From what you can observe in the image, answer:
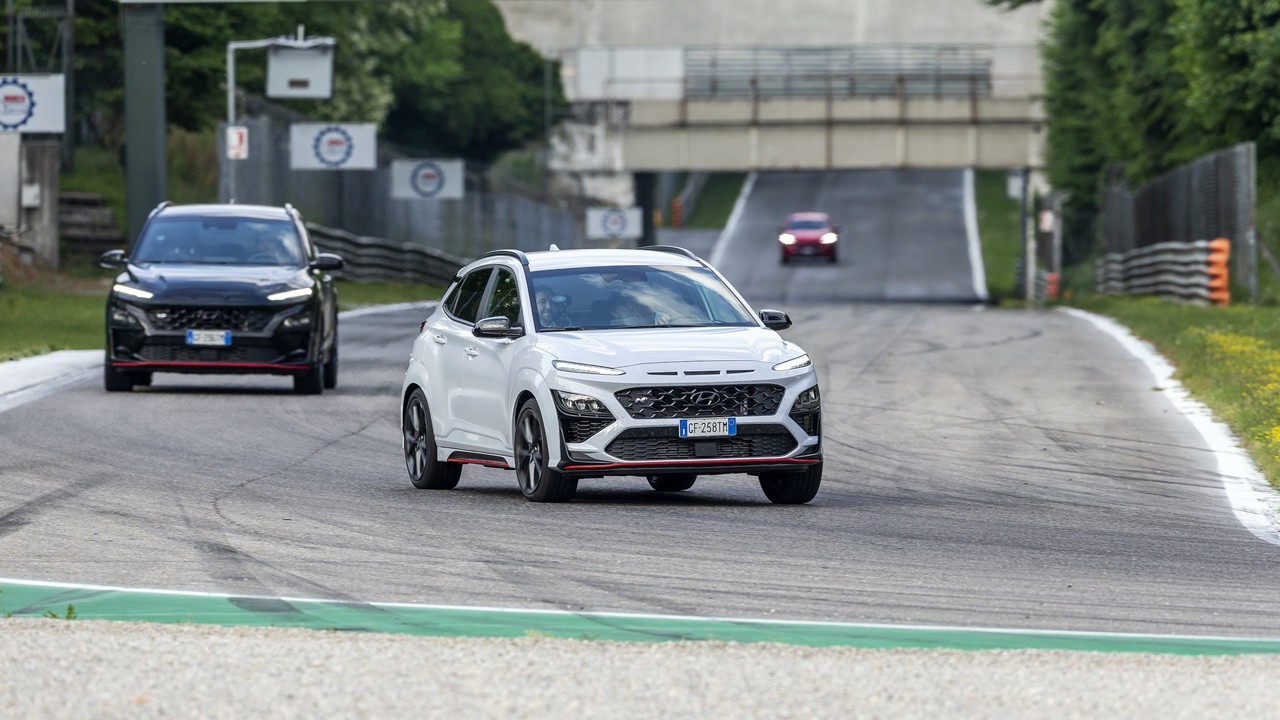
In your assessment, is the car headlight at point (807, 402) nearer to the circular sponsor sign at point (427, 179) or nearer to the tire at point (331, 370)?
the tire at point (331, 370)

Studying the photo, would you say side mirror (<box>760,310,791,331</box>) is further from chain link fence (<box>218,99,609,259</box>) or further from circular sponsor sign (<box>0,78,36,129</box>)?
chain link fence (<box>218,99,609,259</box>)

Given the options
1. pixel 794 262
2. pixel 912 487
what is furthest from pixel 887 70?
pixel 912 487

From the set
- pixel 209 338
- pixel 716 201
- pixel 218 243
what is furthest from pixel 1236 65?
pixel 716 201

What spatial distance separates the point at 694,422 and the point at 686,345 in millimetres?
547

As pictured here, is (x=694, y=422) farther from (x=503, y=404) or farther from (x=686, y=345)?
(x=503, y=404)

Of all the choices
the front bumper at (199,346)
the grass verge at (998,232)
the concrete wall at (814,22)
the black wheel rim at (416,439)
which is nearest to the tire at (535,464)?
the black wheel rim at (416,439)

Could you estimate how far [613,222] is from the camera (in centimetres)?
7856

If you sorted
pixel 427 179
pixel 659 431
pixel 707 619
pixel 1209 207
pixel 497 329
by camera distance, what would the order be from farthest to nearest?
pixel 427 179
pixel 1209 207
pixel 497 329
pixel 659 431
pixel 707 619

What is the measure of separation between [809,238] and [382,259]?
2911cm

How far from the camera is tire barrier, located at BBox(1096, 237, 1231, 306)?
3681 cm

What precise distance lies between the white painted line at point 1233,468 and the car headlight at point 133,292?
31.3 ft

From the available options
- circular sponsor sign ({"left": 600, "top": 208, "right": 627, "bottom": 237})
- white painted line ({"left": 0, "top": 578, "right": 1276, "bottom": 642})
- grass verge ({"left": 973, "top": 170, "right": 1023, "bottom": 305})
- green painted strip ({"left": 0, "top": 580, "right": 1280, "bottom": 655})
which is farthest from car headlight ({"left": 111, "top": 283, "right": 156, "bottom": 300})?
circular sponsor sign ({"left": 600, "top": 208, "right": 627, "bottom": 237})

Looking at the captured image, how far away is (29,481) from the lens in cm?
1412

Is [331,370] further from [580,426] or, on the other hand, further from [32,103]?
[32,103]
